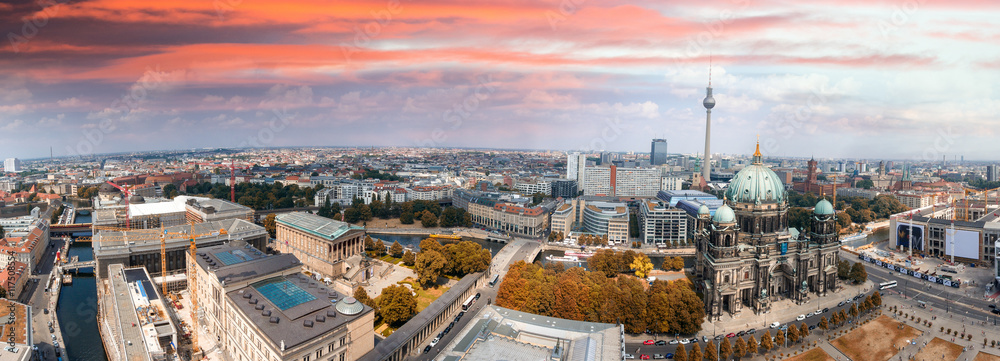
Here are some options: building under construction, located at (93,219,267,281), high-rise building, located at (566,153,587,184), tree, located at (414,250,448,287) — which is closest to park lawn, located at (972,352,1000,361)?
tree, located at (414,250,448,287)

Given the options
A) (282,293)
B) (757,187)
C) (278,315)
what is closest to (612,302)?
(757,187)

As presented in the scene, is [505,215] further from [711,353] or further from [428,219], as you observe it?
[711,353]

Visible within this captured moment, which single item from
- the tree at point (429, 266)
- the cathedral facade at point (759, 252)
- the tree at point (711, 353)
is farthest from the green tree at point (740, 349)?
the tree at point (429, 266)

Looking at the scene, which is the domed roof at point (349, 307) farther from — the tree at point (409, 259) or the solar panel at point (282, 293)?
the tree at point (409, 259)

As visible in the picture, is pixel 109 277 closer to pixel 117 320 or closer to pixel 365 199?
pixel 117 320

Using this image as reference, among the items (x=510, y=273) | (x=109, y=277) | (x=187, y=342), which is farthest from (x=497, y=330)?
(x=109, y=277)

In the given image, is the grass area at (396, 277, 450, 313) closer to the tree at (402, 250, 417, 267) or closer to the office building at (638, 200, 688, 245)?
the tree at (402, 250, 417, 267)
